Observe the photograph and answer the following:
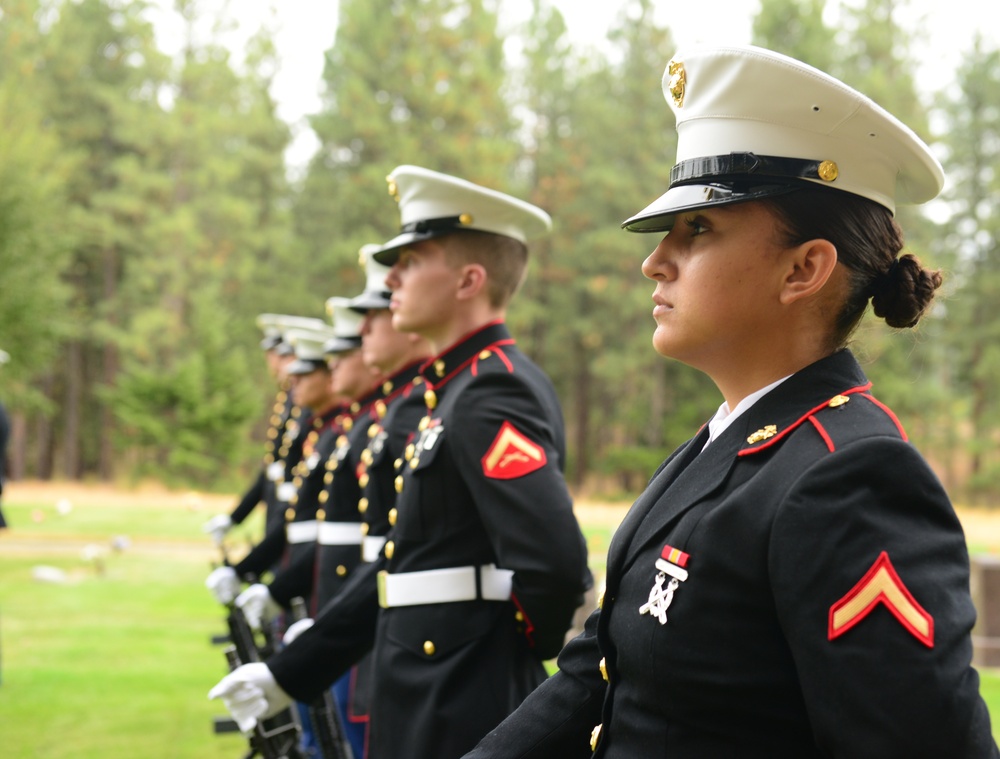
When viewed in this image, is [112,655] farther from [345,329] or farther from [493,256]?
[493,256]

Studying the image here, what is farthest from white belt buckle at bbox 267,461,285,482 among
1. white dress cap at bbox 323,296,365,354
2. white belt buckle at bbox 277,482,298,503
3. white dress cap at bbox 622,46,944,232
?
white dress cap at bbox 622,46,944,232

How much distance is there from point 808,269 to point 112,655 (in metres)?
8.34

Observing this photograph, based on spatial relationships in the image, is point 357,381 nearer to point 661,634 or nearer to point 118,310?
point 661,634

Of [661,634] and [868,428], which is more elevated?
[868,428]

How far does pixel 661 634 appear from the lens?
1.67 m

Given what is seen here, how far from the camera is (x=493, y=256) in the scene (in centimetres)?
390

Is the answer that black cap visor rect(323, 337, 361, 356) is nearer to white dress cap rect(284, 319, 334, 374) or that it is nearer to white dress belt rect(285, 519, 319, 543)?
white dress cap rect(284, 319, 334, 374)

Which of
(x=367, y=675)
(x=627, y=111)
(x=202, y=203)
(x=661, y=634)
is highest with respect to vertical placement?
(x=627, y=111)

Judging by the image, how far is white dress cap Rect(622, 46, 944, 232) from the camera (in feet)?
5.73

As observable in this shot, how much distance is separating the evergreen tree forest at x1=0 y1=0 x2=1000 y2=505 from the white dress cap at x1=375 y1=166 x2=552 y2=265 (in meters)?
25.5

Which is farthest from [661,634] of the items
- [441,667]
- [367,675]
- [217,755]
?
[217,755]

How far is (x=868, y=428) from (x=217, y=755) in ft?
18.3

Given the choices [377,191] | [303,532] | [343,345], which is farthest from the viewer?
[377,191]

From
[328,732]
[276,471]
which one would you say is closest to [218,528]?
[276,471]
